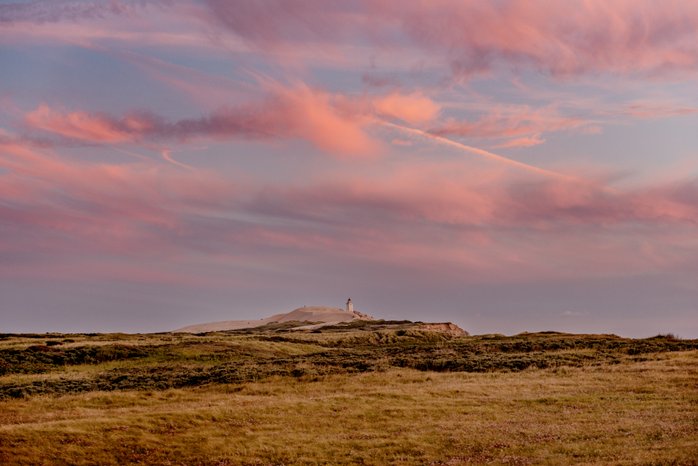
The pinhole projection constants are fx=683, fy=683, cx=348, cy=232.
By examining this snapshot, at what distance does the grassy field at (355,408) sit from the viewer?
3075 centimetres

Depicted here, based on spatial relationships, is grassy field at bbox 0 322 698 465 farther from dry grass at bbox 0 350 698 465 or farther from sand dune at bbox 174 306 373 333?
sand dune at bbox 174 306 373 333

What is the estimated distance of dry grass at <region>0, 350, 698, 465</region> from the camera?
98.8ft

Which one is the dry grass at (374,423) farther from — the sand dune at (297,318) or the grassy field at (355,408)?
the sand dune at (297,318)

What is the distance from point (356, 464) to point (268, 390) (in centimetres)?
2136

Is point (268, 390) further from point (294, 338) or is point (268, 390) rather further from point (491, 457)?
point (294, 338)

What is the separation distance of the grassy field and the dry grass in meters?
0.11

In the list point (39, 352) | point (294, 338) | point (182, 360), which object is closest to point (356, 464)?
point (182, 360)

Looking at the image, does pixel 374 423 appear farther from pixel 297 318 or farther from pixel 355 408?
pixel 297 318

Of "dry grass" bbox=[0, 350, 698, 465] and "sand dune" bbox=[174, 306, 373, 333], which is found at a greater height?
"sand dune" bbox=[174, 306, 373, 333]

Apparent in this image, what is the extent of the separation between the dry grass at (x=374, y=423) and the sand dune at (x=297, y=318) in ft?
353

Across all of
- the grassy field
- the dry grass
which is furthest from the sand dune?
the dry grass

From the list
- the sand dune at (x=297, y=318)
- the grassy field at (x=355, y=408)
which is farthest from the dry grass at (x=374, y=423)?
the sand dune at (x=297, y=318)

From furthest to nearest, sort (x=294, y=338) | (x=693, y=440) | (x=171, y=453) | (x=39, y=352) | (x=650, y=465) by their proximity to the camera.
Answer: (x=294, y=338)
(x=39, y=352)
(x=171, y=453)
(x=693, y=440)
(x=650, y=465)

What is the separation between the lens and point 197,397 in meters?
47.4
